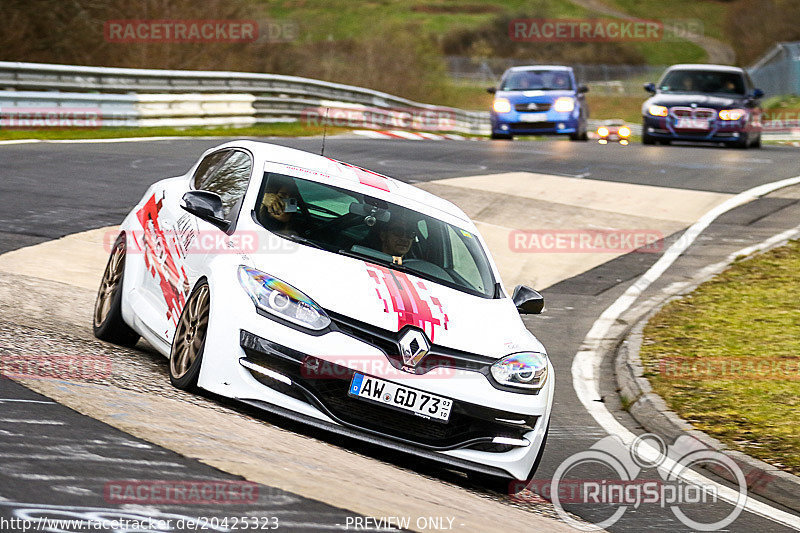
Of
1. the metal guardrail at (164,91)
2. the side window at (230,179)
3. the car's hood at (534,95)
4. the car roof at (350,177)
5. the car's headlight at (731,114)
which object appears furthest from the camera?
the car's hood at (534,95)

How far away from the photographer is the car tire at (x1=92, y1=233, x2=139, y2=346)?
7.77 m

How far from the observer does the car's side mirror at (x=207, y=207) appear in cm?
688

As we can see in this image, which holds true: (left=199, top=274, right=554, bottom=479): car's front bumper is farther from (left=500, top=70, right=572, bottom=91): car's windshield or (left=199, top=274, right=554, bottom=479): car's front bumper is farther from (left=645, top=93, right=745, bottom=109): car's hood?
A: (left=500, top=70, right=572, bottom=91): car's windshield

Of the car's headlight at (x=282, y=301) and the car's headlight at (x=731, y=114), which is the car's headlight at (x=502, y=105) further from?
the car's headlight at (x=282, y=301)

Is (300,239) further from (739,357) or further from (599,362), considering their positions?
(739,357)

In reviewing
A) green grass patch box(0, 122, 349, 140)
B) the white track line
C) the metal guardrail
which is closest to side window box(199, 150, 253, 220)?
the white track line

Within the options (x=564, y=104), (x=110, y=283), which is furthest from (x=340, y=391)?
(x=564, y=104)

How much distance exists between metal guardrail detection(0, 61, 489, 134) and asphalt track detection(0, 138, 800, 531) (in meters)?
2.19

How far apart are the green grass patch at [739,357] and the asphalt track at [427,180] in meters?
0.56

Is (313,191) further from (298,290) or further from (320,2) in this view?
(320,2)

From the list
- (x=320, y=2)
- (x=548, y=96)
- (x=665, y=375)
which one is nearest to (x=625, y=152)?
(x=548, y=96)

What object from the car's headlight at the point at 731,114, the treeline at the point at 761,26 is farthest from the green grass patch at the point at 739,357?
the treeline at the point at 761,26

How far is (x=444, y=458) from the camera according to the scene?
19.6 ft

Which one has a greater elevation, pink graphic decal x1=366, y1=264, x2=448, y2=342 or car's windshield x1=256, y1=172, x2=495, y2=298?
car's windshield x1=256, y1=172, x2=495, y2=298
